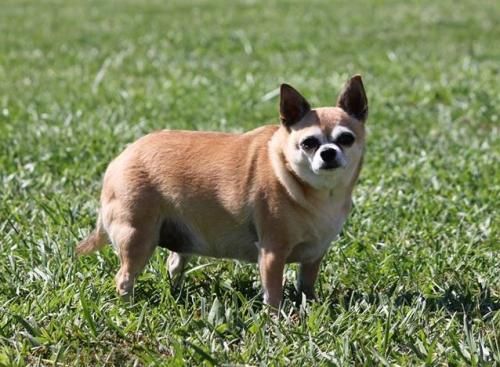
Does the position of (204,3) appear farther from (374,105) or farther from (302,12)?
(374,105)

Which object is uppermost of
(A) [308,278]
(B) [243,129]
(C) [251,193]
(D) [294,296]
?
(C) [251,193]

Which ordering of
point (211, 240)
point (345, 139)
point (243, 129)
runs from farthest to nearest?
point (243, 129) < point (211, 240) < point (345, 139)

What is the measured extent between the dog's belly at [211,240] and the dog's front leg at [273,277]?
18 cm

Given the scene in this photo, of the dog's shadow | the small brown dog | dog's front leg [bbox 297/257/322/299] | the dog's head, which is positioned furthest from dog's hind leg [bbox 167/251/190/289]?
the dog's head

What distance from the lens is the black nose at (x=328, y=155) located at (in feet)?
14.6

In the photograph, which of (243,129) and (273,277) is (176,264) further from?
(243,129)

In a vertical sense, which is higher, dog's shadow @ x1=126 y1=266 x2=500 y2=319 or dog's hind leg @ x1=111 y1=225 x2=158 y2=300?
dog's hind leg @ x1=111 y1=225 x2=158 y2=300

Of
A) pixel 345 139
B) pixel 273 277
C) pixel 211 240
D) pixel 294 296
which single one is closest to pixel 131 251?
pixel 211 240

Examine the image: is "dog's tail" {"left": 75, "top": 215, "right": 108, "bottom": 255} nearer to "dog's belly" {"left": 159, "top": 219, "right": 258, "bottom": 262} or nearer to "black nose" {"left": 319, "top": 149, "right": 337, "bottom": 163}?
"dog's belly" {"left": 159, "top": 219, "right": 258, "bottom": 262}

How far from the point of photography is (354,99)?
4.76 m

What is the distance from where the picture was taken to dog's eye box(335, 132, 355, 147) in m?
4.55

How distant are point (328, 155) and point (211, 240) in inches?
29.8

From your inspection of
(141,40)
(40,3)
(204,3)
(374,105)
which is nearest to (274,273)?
(374,105)

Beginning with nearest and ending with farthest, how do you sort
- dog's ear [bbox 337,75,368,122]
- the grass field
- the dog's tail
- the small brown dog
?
the grass field < the small brown dog < dog's ear [bbox 337,75,368,122] < the dog's tail
